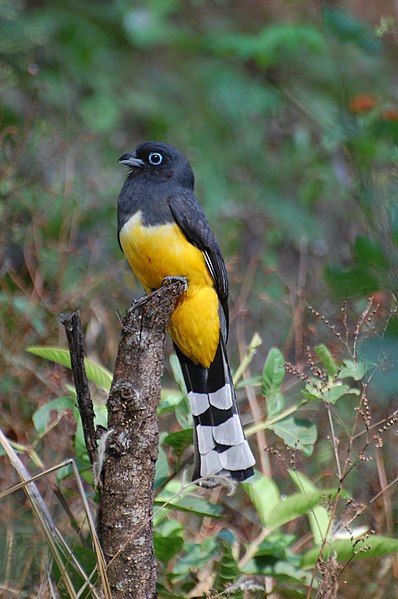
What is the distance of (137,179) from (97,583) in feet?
5.29

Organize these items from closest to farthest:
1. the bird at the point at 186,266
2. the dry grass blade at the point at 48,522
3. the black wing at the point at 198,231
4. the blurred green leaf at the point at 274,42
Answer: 1. the dry grass blade at the point at 48,522
2. the bird at the point at 186,266
3. the black wing at the point at 198,231
4. the blurred green leaf at the point at 274,42

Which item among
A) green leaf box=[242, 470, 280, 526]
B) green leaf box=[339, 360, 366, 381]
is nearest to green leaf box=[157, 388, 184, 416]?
green leaf box=[242, 470, 280, 526]

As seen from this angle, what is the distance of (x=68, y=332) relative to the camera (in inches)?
112

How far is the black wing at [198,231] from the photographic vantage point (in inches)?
142

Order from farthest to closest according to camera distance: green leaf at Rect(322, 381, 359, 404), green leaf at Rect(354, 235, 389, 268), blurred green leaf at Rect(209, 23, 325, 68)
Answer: blurred green leaf at Rect(209, 23, 325, 68) < green leaf at Rect(322, 381, 359, 404) < green leaf at Rect(354, 235, 389, 268)

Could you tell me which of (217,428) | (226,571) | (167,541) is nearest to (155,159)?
(217,428)

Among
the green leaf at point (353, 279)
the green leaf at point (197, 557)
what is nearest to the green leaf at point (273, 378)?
the green leaf at point (197, 557)

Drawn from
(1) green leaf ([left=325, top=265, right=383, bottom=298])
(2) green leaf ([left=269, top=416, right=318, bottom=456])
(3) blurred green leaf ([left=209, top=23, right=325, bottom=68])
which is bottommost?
(2) green leaf ([left=269, top=416, right=318, bottom=456])

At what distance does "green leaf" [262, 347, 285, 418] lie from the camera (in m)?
3.23

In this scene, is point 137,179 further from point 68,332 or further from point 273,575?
point 273,575

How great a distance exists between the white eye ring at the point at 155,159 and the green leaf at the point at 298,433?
1.20 m

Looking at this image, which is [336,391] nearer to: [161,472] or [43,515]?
[161,472]

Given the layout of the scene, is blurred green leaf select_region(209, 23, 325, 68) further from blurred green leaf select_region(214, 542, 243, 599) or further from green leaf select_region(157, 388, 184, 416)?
blurred green leaf select_region(214, 542, 243, 599)

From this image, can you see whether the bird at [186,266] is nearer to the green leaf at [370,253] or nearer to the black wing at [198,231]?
the black wing at [198,231]
